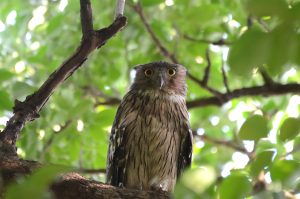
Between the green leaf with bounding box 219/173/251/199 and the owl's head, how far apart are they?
307 cm

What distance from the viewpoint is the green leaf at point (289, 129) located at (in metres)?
1.49

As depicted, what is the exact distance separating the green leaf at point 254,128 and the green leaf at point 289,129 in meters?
0.07

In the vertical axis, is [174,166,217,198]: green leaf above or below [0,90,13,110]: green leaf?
below

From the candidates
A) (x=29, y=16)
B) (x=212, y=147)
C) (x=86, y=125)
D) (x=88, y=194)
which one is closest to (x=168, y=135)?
(x=86, y=125)

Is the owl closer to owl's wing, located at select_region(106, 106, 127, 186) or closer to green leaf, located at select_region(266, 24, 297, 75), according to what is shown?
owl's wing, located at select_region(106, 106, 127, 186)

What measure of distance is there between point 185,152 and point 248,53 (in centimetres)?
301

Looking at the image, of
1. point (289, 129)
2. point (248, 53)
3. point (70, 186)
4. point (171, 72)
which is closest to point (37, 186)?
point (248, 53)

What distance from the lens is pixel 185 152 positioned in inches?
155

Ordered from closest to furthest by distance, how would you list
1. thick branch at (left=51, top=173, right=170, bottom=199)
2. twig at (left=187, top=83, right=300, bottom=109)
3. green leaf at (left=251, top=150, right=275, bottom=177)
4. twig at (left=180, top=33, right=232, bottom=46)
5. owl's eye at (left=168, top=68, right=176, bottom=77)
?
Answer: green leaf at (left=251, top=150, right=275, bottom=177), thick branch at (left=51, top=173, right=170, bottom=199), twig at (left=187, top=83, right=300, bottom=109), owl's eye at (left=168, top=68, right=176, bottom=77), twig at (left=180, top=33, right=232, bottom=46)

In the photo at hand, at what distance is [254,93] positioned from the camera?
4.59 metres

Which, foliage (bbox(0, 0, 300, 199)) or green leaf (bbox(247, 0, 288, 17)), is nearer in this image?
green leaf (bbox(247, 0, 288, 17))

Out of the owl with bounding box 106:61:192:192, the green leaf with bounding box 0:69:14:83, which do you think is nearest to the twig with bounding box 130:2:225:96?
the owl with bounding box 106:61:192:192

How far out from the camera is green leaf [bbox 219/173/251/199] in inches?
50.9

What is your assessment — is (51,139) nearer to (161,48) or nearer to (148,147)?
(148,147)
